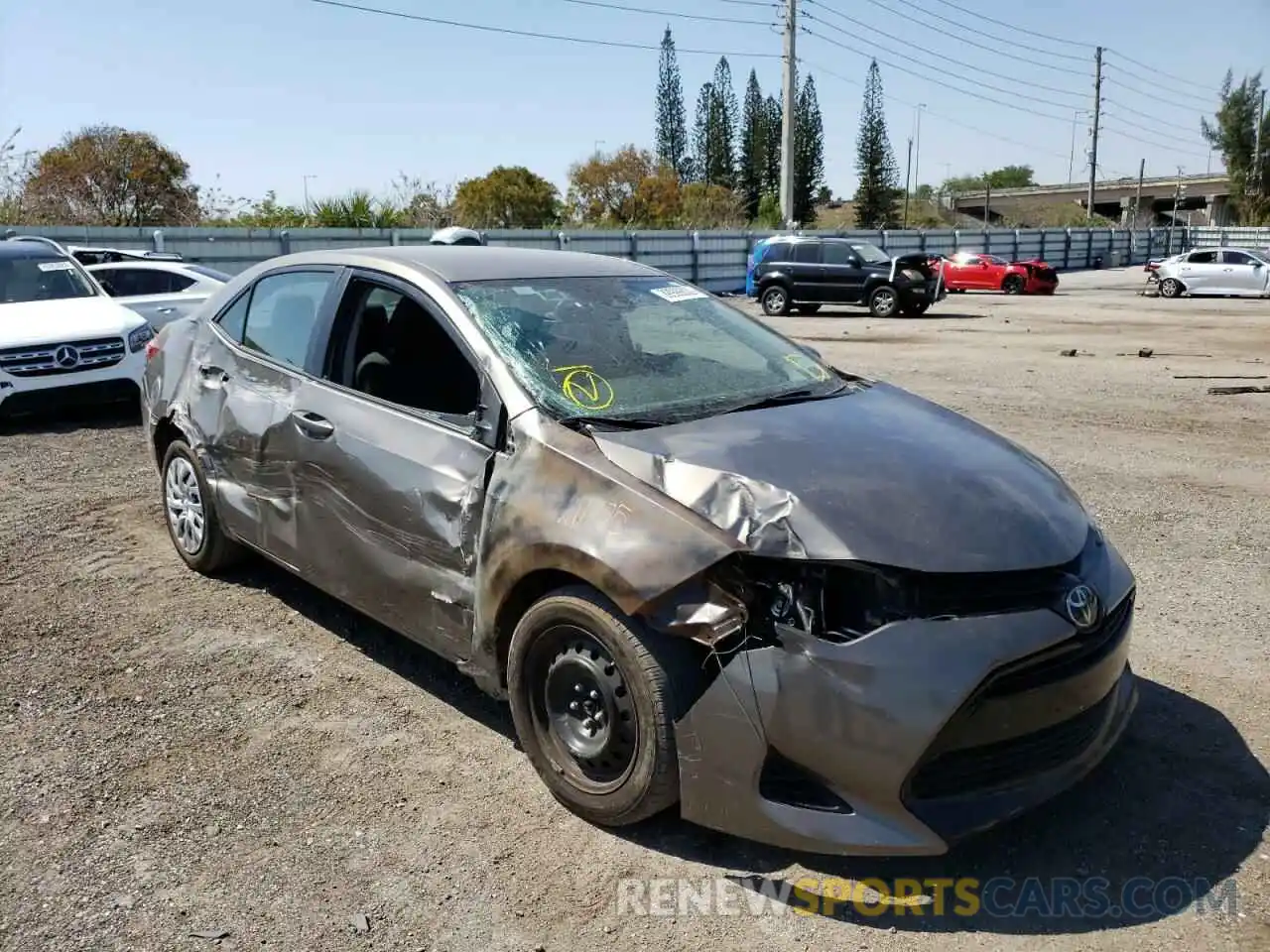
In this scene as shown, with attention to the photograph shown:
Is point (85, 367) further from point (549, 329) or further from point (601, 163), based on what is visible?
point (601, 163)

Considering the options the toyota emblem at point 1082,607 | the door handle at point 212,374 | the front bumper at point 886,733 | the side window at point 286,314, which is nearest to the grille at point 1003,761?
the front bumper at point 886,733

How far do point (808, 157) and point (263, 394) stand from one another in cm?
8680

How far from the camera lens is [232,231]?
21016 mm

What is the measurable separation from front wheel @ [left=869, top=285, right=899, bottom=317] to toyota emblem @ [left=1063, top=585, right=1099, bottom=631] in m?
22.4

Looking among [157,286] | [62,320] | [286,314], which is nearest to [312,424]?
[286,314]

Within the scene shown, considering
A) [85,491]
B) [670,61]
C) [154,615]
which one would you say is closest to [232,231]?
[85,491]

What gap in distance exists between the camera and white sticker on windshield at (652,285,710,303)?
174 inches

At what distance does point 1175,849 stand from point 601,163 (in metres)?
79.9

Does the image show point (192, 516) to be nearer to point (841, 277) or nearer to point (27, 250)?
point (27, 250)

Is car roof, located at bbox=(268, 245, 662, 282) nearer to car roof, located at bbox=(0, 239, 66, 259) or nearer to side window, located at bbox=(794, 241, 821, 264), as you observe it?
car roof, located at bbox=(0, 239, 66, 259)

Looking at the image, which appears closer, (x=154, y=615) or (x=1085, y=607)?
(x=1085, y=607)

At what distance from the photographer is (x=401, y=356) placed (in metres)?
4.02

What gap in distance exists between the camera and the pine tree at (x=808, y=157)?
83.9m

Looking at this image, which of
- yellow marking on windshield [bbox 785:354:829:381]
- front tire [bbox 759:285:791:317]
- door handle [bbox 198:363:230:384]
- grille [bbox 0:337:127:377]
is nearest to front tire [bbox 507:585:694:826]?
yellow marking on windshield [bbox 785:354:829:381]
